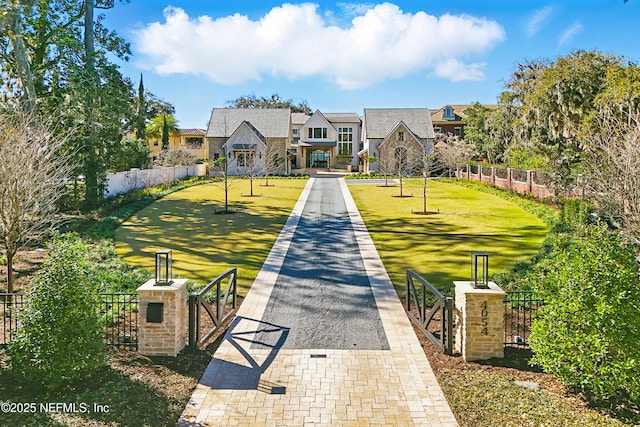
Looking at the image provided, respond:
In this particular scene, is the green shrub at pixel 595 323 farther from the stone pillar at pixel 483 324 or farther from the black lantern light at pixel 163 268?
the black lantern light at pixel 163 268

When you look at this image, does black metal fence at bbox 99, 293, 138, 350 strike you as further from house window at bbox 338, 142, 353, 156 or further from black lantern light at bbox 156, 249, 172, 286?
house window at bbox 338, 142, 353, 156

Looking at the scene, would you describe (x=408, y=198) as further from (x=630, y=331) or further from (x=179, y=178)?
(x=630, y=331)

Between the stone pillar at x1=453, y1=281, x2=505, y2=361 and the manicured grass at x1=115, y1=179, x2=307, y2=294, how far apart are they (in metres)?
5.93

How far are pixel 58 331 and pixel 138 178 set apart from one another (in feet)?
91.2

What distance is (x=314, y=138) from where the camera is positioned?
63.3 meters

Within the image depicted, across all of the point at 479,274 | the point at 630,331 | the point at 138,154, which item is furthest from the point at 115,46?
the point at 630,331

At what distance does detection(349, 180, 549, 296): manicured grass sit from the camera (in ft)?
48.2

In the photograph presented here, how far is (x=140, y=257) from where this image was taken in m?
15.8

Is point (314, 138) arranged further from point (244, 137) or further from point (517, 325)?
point (517, 325)

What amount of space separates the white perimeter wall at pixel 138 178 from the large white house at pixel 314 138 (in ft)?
22.8

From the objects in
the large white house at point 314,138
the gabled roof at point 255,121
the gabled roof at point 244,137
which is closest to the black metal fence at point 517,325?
the large white house at point 314,138

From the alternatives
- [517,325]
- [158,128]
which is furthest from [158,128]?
[517,325]

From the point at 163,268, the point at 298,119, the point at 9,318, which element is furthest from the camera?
the point at 298,119

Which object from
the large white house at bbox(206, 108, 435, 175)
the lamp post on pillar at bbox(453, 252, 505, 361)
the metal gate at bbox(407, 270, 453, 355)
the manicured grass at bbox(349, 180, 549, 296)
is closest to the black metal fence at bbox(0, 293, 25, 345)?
the metal gate at bbox(407, 270, 453, 355)
